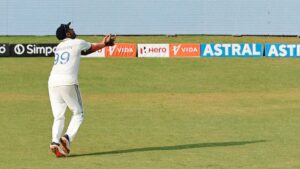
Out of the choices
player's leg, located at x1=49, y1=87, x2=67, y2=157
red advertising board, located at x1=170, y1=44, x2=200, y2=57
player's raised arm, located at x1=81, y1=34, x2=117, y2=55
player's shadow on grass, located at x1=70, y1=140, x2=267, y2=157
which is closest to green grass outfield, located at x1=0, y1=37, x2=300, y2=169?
player's shadow on grass, located at x1=70, y1=140, x2=267, y2=157

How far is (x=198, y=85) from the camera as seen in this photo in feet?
83.1

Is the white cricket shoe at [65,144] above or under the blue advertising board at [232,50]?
under

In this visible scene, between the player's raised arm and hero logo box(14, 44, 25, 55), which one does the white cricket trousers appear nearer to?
the player's raised arm

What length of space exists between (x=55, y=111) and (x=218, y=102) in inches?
375

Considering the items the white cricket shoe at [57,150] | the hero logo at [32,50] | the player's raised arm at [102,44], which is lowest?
the white cricket shoe at [57,150]

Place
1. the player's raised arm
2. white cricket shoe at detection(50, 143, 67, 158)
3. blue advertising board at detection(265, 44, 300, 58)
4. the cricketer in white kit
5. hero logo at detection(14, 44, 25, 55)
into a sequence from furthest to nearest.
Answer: blue advertising board at detection(265, 44, 300, 58), hero logo at detection(14, 44, 25, 55), the player's raised arm, the cricketer in white kit, white cricket shoe at detection(50, 143, 67, 158)

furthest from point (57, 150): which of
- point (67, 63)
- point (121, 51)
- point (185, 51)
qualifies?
point (185, 51)

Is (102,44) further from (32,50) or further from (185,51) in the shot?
(185,51)

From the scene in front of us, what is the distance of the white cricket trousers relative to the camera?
11.1 m

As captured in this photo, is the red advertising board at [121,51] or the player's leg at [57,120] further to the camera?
the red advertising board at [121,51]

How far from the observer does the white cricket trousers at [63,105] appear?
11.1 meters

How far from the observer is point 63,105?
11.3m

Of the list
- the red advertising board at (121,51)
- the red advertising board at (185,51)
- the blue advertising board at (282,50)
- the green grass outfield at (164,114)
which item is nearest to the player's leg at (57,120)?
the green grass outfield at (164,114)

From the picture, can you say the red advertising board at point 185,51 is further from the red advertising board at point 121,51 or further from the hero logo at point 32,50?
the hero logo at point 32,50
